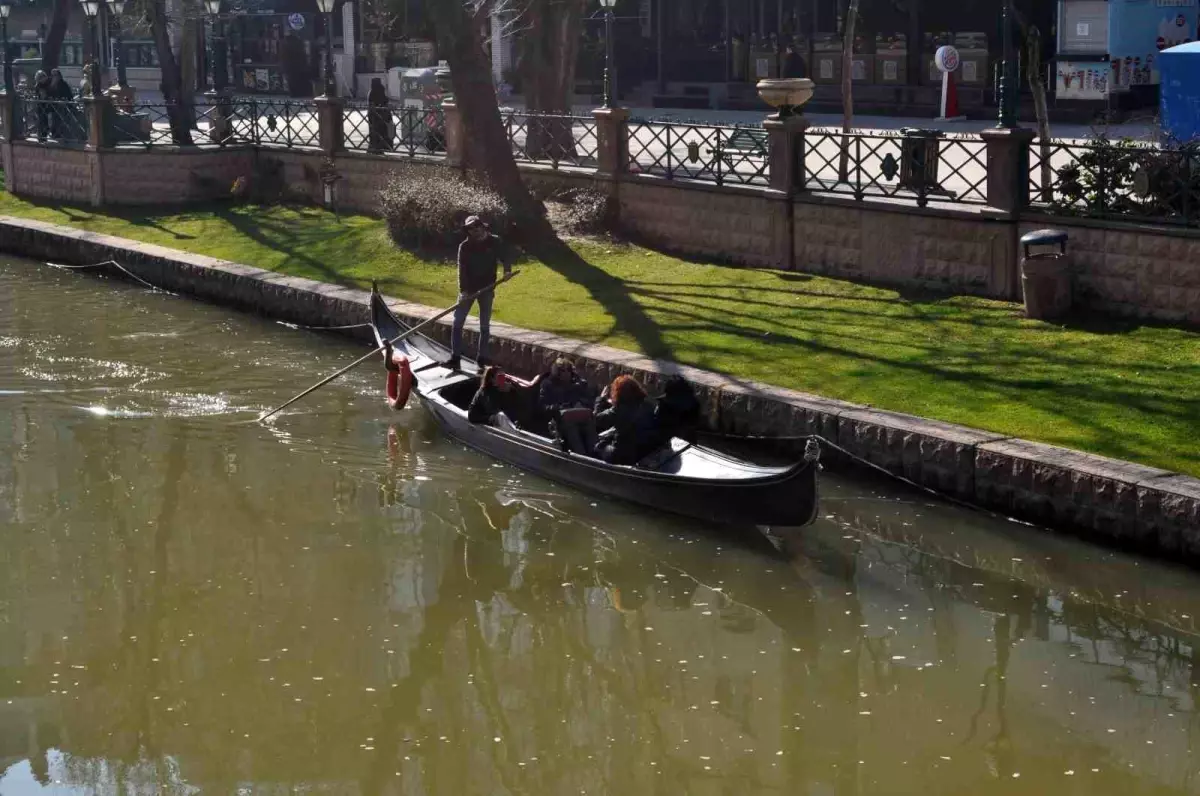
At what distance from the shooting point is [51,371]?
64.3 ft

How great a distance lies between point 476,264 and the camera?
17969 mm

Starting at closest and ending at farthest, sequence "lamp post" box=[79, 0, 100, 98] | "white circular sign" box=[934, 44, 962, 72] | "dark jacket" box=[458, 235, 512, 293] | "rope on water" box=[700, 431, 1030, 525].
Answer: "rope on water" box=[700, 431, 1030, 525] < "dark jacket" box=[458, 235, 512, 293] < "lamp post" box=[79, 0, 100, 98] < "white circular sign" box=[934, 44, 962, 72]

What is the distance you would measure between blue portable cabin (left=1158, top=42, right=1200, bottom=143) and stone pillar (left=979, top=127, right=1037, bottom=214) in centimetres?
589

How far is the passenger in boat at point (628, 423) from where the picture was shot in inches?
548

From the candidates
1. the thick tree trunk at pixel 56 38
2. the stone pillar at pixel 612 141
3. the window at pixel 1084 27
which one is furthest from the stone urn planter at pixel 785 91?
the thick tree trunk at pixel 56 38

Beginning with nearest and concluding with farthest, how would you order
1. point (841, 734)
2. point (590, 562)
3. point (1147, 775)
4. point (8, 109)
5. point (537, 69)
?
point (1147, 775) < point (841, 734) < point (590, 562) < point (537, 69) < point (8, 109)

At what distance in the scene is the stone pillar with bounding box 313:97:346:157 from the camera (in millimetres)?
28344

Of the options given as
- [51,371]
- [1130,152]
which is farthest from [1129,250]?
[51,371]

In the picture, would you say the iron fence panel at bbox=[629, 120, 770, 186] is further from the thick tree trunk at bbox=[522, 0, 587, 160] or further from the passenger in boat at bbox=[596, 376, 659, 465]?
the passenger in boat at bbox=[596, 376, 659, 465]

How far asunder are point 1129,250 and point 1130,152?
1.02m

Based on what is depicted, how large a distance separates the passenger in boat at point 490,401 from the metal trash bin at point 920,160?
6216 millimetres

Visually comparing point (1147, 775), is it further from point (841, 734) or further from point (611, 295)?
point (611, 295)

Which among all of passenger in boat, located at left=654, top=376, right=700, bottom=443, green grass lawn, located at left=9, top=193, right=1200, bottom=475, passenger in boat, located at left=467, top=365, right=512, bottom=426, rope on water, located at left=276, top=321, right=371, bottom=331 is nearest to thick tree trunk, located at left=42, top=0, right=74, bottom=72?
green grass lawn, located at left=9, top=193, right=1200, bottom=475

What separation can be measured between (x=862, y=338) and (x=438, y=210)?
27.2 ft
